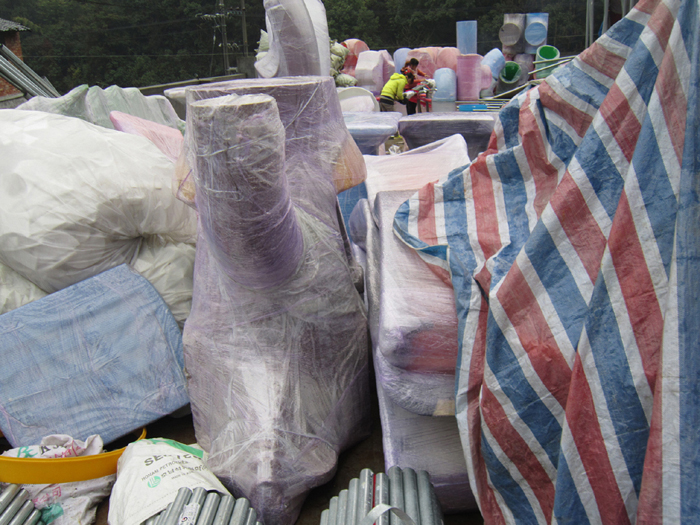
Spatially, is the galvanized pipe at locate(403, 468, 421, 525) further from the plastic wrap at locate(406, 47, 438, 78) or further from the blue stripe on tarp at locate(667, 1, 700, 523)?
the plastic wrap at locate(406, 47, 438, 78)

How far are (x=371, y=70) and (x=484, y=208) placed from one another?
27.7 feet

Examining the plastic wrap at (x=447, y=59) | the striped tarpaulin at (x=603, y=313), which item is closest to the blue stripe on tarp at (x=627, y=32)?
the striped tarpaulin at (x=603, y=313)

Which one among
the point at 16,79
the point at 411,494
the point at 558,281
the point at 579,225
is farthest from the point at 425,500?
the point at 16,79

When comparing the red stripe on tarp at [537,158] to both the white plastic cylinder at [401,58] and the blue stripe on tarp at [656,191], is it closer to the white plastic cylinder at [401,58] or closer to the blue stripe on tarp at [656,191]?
the blue stripe on tarp at [656,191]

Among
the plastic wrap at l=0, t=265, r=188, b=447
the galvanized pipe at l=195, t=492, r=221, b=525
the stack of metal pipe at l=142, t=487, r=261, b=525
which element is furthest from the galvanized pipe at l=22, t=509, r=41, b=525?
the galvanized pipe at l=195, t=492, r=221, b=525

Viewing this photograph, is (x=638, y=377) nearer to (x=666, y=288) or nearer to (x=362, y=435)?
(x=666, y=288)

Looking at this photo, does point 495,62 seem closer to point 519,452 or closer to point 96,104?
point 96,104

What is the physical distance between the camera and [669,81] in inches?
32.6

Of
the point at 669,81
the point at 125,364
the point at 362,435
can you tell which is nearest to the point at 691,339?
the point at 669,81

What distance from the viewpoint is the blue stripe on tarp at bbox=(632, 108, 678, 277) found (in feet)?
2.68

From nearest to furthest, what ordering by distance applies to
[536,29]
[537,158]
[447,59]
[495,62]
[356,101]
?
[537,158] < [356,101] < [447,59] < [495,62] < [536,29]

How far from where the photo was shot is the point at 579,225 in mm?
977

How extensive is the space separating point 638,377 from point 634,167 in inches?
13.2

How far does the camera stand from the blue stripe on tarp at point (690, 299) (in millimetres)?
746
